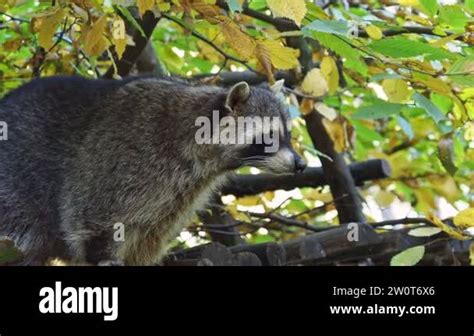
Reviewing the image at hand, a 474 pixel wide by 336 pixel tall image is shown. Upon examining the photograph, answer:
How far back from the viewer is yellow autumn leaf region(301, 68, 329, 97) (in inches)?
241

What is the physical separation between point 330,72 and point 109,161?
55.8 inches

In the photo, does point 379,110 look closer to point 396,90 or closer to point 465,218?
point 396,90

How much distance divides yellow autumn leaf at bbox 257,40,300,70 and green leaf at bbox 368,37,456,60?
2.07 ft

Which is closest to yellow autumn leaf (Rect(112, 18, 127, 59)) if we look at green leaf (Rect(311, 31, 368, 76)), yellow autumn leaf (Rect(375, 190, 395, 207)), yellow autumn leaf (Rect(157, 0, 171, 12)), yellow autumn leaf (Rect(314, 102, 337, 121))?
yellow autumn leaf (Rect(157, 0, 171, 12))

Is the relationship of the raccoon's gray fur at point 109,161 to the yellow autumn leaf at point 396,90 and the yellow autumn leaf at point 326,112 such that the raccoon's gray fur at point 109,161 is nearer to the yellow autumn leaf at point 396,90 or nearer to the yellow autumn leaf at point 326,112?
the yellow autumn leaf at point 326,112

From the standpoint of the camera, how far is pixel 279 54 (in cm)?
530

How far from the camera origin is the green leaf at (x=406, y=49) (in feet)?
15.4

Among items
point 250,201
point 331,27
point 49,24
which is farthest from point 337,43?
point 250,201

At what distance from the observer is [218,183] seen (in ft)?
20.4

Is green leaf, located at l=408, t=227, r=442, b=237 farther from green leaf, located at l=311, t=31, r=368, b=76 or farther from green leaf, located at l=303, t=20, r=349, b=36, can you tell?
green leaf, located at l=303, t=20, r=349, b=36

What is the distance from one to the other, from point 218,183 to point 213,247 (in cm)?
82

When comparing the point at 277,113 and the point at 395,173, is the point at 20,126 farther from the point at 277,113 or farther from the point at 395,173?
the point at 395,173

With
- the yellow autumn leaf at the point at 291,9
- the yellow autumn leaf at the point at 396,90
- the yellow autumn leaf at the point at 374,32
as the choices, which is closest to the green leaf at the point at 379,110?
the yellow autumn leaf at the point at 396,90
